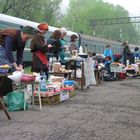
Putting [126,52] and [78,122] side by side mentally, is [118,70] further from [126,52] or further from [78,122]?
[78,122]

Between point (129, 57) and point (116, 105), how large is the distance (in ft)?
44.2

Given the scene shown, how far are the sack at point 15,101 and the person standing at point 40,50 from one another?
77.4 inches

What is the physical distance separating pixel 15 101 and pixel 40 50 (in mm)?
2219

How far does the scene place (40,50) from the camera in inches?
402

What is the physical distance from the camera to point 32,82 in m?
8.51

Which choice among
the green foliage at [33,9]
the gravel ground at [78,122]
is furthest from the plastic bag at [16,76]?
the green foliage at [33,9]

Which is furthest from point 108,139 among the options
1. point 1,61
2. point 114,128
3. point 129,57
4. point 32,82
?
point 129,57

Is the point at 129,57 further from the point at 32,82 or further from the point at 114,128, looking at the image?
the point at 114,128

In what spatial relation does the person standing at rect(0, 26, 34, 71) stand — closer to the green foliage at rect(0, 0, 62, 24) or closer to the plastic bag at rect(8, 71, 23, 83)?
the plastic bag at rect(8, 71, 23, 83)

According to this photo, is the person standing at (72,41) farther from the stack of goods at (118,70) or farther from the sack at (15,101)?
the sack at (15,101)

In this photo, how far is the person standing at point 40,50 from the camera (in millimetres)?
10078

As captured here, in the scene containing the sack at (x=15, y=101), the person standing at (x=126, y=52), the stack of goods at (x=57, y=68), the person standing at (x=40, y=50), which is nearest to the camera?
the sack at (x=15, y=101)

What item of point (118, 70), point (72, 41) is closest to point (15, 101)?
point (72, 41)

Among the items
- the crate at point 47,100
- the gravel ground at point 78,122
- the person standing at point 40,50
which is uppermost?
the person standing at point 40,50
